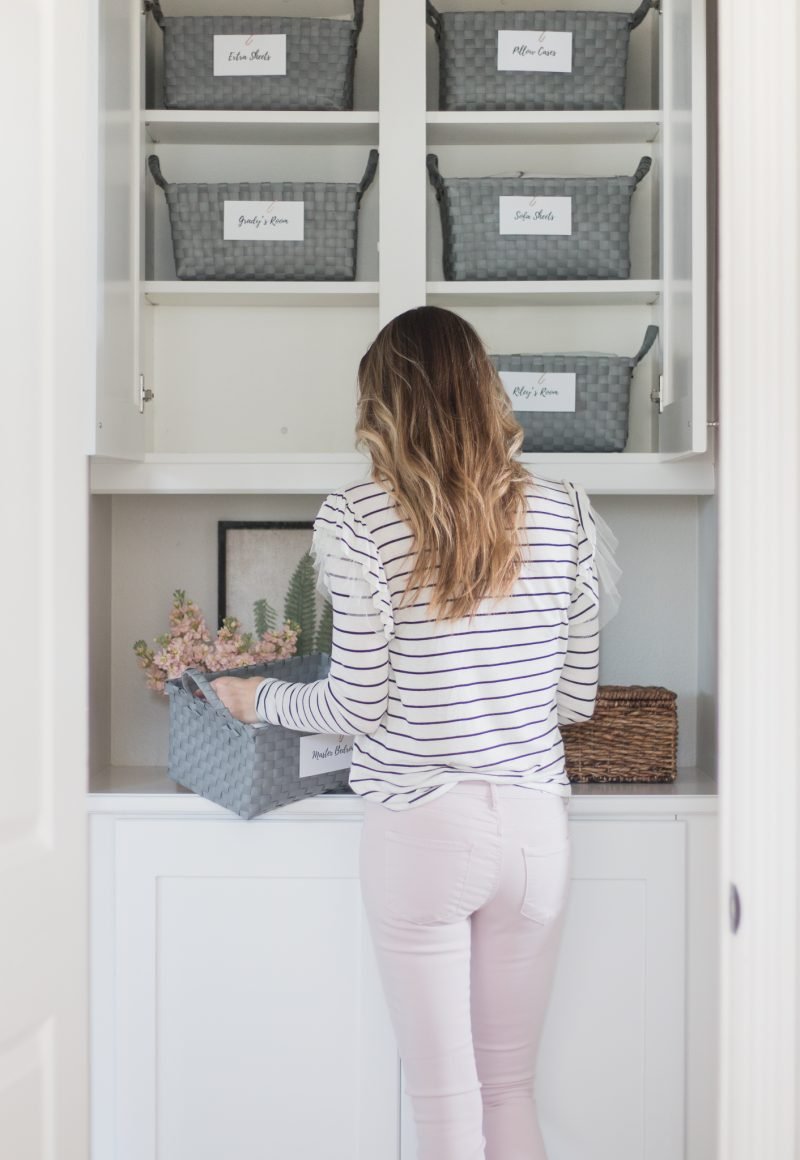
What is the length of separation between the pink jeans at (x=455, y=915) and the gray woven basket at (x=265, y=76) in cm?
128

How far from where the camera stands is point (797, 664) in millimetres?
1156

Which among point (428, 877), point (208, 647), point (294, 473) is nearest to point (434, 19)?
point (294, 473)

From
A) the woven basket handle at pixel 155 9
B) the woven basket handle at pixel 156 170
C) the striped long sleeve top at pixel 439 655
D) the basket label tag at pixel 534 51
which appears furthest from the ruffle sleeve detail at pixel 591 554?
the woven basket handle at pixel 155 9

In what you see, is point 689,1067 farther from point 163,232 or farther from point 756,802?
point 163,232

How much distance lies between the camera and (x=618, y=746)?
216 centimetres

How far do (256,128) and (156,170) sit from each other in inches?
7.9

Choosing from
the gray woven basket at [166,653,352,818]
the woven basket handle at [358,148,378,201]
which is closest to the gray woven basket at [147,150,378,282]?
the woven basket handle at [358,148,378,201]

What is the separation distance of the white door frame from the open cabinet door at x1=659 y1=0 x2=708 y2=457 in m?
0.77

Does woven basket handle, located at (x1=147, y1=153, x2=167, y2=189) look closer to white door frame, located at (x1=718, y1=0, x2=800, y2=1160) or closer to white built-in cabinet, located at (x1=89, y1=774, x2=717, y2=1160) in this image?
white built-in cabinet, located at (x1=89, y1=774, x2=717, y2=1160)

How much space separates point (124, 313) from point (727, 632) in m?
1.30

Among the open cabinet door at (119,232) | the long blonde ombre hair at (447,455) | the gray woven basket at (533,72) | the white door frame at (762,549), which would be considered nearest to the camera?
the white door frame at (762,549)

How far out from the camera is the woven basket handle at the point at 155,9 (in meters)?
2.16

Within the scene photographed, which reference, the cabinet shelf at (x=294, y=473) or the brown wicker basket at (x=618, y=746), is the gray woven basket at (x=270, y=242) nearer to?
the cabinet shelf at (x=294, y=473)

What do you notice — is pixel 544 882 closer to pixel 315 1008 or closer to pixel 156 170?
pixel 315 1008
